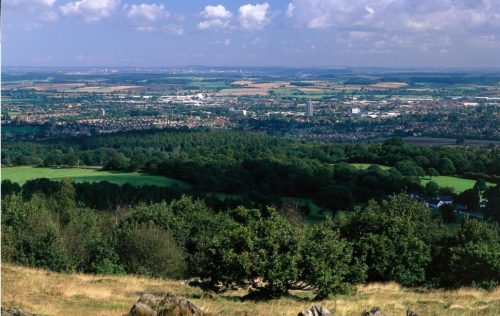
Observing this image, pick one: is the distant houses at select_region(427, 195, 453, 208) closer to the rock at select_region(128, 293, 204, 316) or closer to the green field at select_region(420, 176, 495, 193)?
the green field at select_region(420, 176, 495, 193)

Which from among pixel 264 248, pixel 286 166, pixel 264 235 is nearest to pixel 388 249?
pixel 264 235

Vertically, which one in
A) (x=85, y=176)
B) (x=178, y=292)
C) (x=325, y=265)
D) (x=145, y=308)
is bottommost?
(x=85, y=176)

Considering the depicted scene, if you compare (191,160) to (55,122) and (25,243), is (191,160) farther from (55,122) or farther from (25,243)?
(55,122)

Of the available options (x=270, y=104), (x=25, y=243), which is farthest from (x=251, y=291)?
(x=270, y=104)

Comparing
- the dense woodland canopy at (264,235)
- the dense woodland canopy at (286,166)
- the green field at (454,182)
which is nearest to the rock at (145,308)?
the dense woodland canopy at (264,235)

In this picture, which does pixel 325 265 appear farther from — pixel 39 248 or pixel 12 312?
pixel 39 248

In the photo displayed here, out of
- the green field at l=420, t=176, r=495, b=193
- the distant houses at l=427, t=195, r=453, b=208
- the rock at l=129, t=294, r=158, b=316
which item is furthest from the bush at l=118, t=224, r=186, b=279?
the green field at l=420, t=176, r=495, b=193

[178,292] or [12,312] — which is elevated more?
[12,312]
